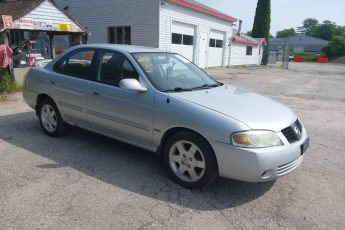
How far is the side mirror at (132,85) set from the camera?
386 cm

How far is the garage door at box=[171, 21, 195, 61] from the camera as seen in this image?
734 inches

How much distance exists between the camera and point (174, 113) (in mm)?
3670

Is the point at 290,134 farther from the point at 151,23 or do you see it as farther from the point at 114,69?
the point at 151,23

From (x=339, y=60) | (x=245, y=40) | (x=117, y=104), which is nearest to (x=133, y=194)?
(x=117, y=104)

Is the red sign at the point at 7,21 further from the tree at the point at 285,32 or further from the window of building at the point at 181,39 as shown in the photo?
the tree at the point at 285,32

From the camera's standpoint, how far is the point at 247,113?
355 cm

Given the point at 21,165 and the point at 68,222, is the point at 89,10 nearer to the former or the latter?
the point at 21,165

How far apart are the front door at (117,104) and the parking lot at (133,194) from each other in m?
0.52

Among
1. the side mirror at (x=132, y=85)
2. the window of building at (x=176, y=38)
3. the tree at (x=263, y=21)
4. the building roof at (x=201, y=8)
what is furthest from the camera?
the tree at (x=263, y=21)

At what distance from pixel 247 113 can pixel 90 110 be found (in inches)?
90.2

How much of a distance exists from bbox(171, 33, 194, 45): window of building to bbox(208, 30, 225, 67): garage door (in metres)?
3.06

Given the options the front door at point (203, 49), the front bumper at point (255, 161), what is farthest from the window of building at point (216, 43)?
the front bumper at point (255, 161)

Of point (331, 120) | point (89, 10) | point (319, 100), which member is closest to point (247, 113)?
point (331, 120)

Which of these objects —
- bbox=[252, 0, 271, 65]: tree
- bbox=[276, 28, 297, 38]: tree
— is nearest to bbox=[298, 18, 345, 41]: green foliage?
bbox=[276, 28, 297, 38]: tree
